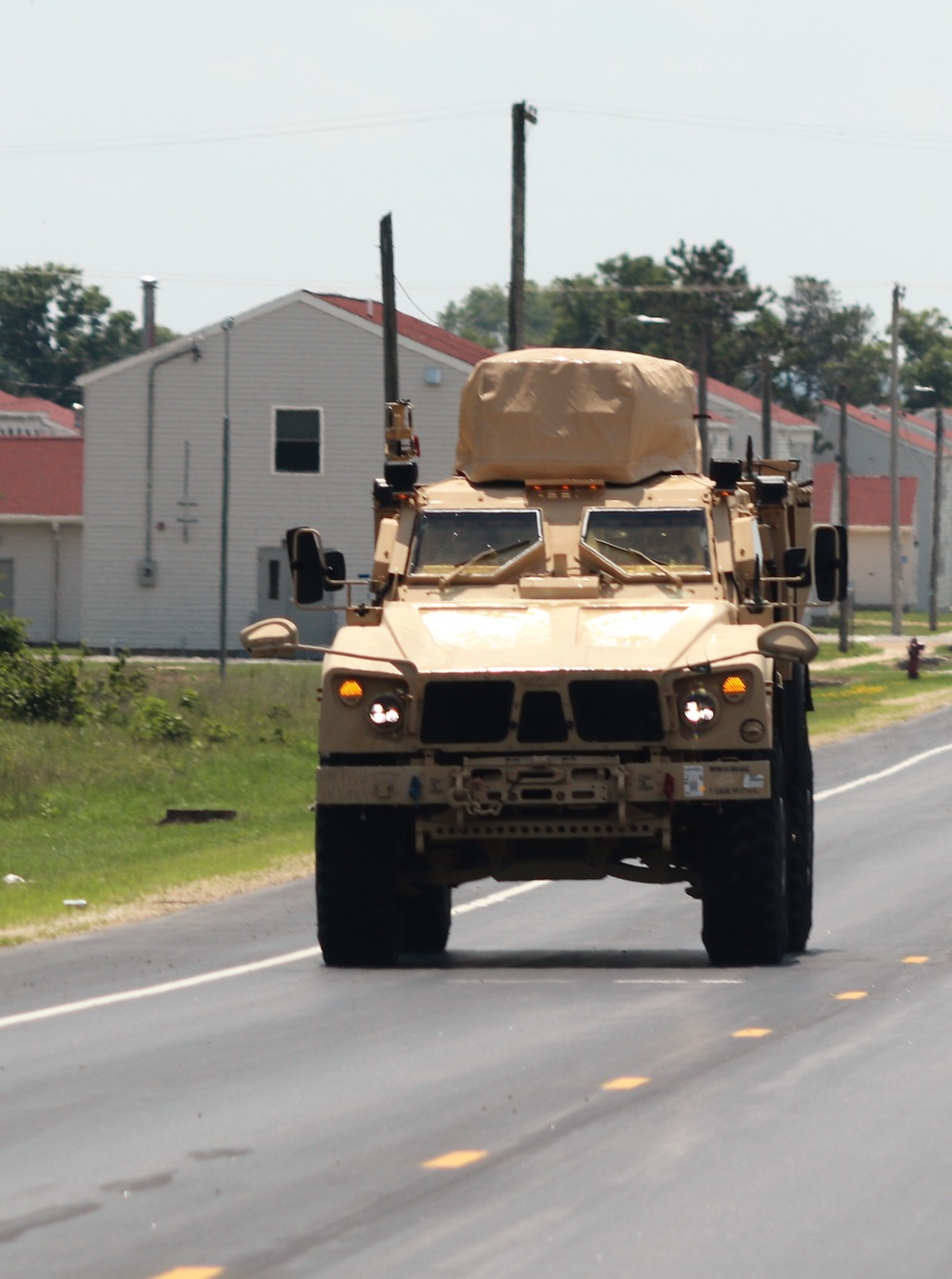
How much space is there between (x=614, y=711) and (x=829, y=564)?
2.78m

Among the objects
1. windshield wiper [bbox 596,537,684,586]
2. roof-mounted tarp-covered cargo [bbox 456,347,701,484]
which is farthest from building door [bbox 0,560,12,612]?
windshield wiper [bbox 596,537,684,586]

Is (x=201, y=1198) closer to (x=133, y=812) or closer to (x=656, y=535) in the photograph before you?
(x=656, y=535)

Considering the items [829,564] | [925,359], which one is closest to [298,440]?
[829,564]

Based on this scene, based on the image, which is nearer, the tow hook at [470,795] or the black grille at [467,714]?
the tow hook at [470,795]

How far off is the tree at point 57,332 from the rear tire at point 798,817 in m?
107

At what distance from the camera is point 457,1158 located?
777 cm

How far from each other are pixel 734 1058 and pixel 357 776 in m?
3.35

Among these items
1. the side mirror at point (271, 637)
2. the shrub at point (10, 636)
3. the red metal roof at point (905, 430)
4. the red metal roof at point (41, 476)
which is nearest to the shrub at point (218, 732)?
the shrub at point (10, 636)

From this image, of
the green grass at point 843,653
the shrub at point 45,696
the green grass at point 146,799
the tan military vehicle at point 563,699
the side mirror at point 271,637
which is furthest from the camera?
the green grass at point 843,653

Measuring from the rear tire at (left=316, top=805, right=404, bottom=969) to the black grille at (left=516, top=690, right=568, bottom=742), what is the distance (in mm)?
936

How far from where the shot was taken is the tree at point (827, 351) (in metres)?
143

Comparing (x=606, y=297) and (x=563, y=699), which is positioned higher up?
(x=606, y=297)

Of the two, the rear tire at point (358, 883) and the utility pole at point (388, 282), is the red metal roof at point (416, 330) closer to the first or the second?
the utility pole at point (388, 282)

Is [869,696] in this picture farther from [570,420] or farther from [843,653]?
[570,420]
